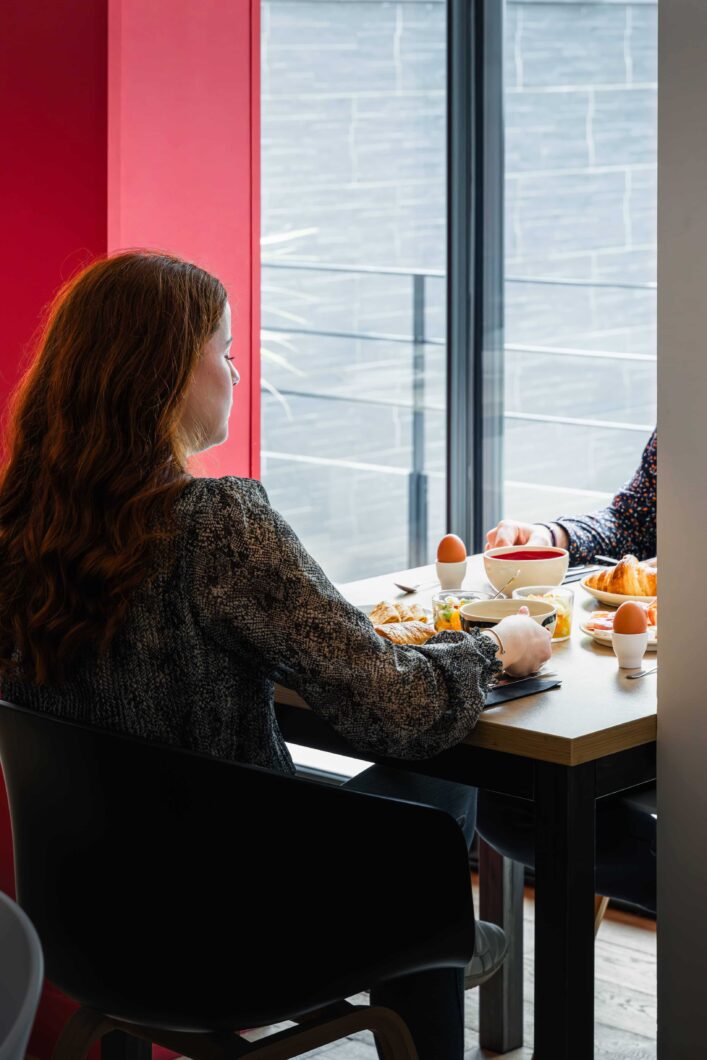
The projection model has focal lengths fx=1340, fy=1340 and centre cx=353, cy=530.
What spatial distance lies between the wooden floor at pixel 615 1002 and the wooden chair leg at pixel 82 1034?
98cm

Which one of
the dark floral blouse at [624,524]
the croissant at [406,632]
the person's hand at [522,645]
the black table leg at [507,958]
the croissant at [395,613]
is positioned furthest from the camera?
the dark floral blouse at [624,524]

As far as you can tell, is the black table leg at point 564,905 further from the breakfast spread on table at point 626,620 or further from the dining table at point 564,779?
the breakfast spread on table at point 626,620

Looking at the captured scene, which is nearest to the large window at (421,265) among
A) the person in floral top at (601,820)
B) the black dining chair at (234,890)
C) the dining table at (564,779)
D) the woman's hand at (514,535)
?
the person in floral top at (601,820)

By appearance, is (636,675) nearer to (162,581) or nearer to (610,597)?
(610,597)

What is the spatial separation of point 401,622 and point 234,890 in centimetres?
52

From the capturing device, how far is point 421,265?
3182mm

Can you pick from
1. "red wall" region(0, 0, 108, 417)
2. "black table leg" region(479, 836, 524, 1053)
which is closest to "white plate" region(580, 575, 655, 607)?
"black table leg" region(479, 836, 524, 1053)

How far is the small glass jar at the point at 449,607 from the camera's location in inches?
69.3

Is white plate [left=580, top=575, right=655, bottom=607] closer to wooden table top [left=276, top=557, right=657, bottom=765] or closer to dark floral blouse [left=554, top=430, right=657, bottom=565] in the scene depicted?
wooden table top [left=276, top=557, right=657, bottom=765]

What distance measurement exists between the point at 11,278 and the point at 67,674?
108 centimetres

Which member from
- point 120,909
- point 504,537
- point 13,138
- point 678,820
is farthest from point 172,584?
point 13,138

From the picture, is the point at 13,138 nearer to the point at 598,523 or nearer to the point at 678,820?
the point at 598,523

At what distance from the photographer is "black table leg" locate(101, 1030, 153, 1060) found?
177 cm

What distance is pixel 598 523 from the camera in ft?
8.29
